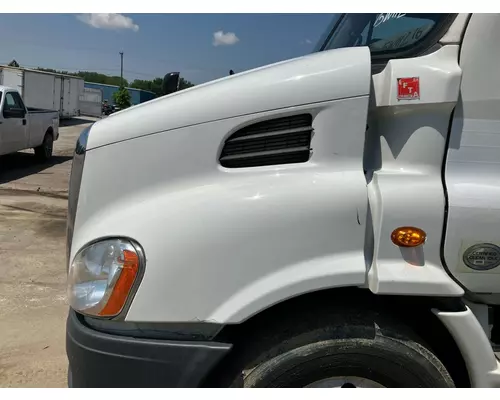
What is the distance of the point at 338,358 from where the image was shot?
1768 millimetres

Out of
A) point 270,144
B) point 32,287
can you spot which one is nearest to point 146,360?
point 270,144

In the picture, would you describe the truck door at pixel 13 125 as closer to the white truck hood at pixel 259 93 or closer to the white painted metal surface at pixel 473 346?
the white truck hood at pixel 259 93

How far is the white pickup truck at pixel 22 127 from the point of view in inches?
406

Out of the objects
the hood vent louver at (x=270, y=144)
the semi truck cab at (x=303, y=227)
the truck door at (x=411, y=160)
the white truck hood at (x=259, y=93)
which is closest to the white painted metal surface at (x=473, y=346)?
the semi truck cab at (x=303, y=227)

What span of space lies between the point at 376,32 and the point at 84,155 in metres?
1.44

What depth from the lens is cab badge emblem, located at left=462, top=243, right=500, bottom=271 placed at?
5.84ft

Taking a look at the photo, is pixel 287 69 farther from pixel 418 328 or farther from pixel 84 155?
pixel 418 328

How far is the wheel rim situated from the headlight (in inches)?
31.6

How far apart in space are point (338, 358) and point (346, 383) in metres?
0.13

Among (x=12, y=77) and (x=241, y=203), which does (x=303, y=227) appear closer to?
(x=241, y=203)

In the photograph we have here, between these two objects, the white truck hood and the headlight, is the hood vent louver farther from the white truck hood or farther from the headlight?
the headlight

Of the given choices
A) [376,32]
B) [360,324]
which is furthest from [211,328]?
[376,32]

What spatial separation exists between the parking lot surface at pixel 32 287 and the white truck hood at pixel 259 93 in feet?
6.53

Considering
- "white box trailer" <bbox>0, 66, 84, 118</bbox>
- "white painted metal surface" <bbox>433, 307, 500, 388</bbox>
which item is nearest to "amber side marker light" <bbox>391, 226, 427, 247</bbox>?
"white painted metal surface" <bbox>433, 307, 500, 388</bbox>
